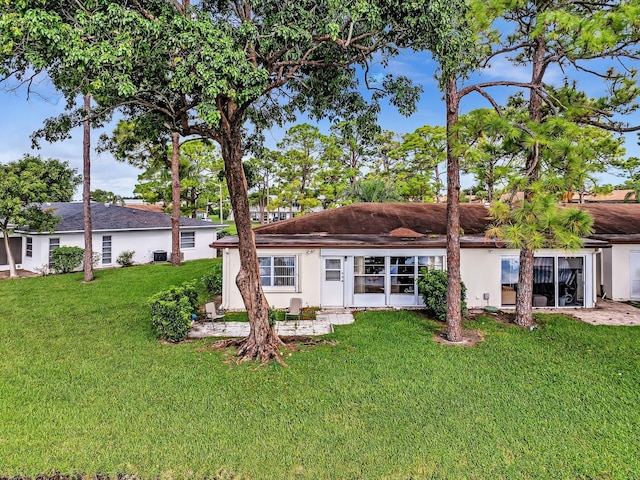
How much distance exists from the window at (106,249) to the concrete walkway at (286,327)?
13.7 metres

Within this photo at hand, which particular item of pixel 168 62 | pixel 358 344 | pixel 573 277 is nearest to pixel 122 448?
pixel 358 344

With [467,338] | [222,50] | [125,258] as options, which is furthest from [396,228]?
[125,258]

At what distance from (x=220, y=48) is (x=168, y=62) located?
1.03 meters

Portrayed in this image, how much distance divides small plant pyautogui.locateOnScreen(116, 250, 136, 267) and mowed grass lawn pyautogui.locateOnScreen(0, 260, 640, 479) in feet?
40.3

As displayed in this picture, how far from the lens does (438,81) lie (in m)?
8.54

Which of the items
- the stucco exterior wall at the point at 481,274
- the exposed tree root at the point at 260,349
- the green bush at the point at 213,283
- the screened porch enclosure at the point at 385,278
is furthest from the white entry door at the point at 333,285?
the green bush at the point at 213,283

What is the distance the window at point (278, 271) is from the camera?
12.3 m

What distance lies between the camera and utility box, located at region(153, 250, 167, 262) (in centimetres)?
2311

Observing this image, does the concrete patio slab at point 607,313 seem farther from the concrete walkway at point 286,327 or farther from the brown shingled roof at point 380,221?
the concrete walkway at point 286,327

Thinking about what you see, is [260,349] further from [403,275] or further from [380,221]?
[380,221]

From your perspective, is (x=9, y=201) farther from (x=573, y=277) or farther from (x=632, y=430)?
(x=573, y=277)

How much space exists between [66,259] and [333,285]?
15.8 m

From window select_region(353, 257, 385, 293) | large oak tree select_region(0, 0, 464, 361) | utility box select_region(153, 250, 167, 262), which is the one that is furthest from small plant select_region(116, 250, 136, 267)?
window select_region(353, 257, 385, 293)

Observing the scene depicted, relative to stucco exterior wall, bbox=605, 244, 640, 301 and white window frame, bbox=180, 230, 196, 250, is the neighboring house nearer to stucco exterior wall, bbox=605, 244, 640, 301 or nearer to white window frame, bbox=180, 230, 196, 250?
stucco exterior wall, bbox=605, 244, 640, 301
